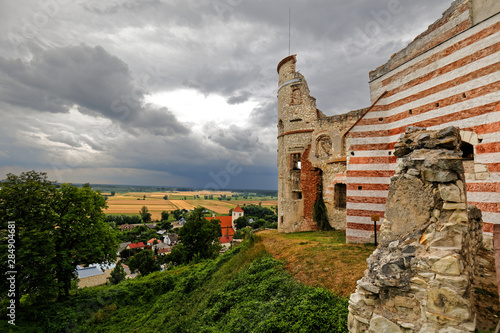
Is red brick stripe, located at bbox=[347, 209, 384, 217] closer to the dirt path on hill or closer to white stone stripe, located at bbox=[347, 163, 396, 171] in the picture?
the dirt path on hill

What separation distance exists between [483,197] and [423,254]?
730 centimetres

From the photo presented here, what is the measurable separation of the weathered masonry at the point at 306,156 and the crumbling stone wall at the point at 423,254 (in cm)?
1306

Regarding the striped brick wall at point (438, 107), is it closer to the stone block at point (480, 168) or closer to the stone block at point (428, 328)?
the stone block at point (480, 168)

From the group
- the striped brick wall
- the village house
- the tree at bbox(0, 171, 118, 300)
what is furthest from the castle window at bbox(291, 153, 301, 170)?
the village house

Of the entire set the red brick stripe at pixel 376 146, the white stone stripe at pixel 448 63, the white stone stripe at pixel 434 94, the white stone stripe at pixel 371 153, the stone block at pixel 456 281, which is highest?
the white stone stripe at pixel 448 63

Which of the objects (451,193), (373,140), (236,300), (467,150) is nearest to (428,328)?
(451,193)

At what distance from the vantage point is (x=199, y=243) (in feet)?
84.2

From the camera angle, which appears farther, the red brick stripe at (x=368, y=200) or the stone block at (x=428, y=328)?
the red brick stripe at (x=368, y=200)

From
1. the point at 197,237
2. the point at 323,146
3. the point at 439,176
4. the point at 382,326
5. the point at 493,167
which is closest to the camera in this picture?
the point at 382,326

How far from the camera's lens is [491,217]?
8039 mm

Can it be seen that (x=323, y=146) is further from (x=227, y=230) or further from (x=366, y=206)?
(x=227, y=230)

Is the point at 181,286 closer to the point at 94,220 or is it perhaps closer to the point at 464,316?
the point at 94,220

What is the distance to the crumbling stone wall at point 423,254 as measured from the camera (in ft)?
10.6

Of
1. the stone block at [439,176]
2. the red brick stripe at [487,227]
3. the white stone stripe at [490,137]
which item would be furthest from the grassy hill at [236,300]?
the white stone stripe at [490,137]
